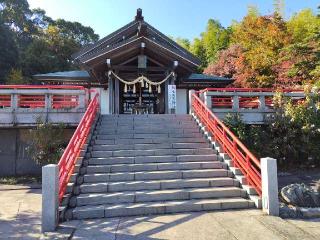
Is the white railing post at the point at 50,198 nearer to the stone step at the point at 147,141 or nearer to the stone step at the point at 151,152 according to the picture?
the stone step at the point at 151,152

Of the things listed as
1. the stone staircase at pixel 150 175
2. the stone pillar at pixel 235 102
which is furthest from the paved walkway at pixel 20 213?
the stone pillar at pixel 235 102

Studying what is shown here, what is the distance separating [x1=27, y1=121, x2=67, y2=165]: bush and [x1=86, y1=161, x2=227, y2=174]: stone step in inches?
107

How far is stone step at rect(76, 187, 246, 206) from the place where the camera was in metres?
6.72

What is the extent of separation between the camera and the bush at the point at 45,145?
33.3 ft

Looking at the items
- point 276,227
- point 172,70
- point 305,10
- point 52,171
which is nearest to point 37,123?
point 52,171

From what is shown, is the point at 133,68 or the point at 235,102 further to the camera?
the point at 133,68

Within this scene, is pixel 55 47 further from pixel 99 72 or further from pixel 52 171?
pixel 52 171

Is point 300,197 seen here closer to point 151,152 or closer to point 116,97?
point 151,152

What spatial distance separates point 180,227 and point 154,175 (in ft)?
7.42

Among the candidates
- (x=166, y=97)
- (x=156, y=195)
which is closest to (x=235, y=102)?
(x=166, y=97)

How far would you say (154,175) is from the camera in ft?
25.5

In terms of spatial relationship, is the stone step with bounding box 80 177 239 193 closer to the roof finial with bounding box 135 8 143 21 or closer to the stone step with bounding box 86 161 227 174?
the stone step with bounding box 86 161 227 174

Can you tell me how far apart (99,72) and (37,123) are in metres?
5.65

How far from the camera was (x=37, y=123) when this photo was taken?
10531 mm
